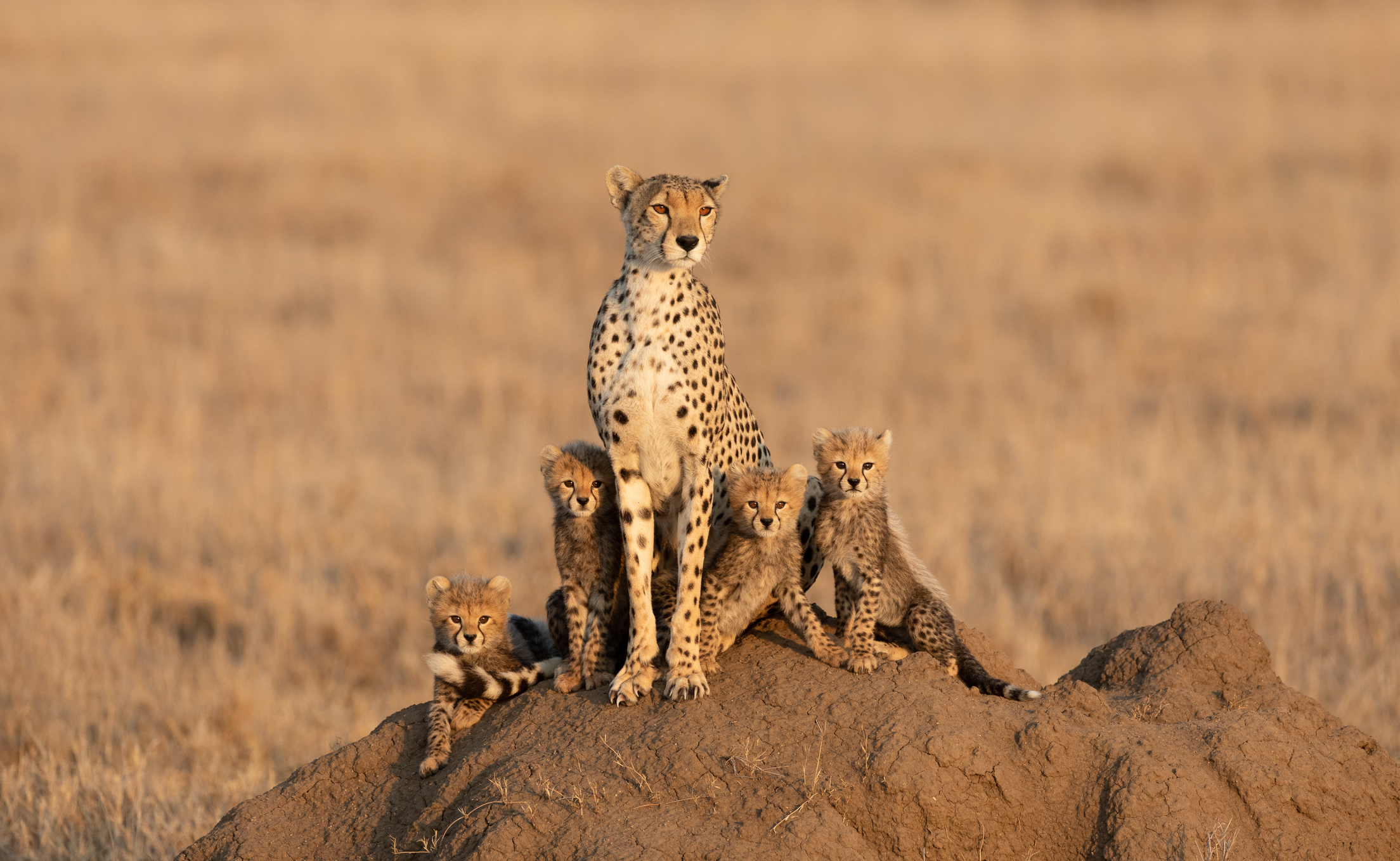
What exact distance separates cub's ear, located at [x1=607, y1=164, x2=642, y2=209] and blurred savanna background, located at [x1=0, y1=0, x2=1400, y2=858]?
2.74 m

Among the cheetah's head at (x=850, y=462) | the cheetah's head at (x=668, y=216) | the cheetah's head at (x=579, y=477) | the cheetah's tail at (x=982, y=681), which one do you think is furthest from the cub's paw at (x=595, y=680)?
the cheetah's head at (x=668, y=216)

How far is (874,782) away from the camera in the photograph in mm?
3549

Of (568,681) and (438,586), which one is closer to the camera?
(568,681)

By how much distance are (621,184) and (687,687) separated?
1.41 meters

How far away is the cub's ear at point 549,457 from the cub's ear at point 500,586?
330 mm

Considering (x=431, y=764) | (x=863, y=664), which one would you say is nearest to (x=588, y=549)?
(x=431, y=764)

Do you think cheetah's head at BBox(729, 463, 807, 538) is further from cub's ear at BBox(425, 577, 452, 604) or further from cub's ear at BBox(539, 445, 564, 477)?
cub's ear at BBox(425, 577, 452, 604)

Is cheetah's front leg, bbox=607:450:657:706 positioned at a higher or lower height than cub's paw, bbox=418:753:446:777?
higher

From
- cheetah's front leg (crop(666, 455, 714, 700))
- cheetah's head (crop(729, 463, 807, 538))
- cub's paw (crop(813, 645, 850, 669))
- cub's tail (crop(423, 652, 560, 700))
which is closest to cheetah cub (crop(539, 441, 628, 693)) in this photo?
cub's tail (crop(423, 652, 560, 700))

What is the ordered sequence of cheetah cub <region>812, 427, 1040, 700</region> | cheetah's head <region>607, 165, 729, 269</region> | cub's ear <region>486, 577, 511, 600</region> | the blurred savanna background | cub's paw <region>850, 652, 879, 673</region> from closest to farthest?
cub's paw <region>850, 652, 879, 673</region> → cheetah's head <region>607, 165, 729, 269</region> → cheetah cub <region>812, 427, 1040, 700</region> → cub's ear <region>486, 577, 511, 600</region> → the blurred savanna background

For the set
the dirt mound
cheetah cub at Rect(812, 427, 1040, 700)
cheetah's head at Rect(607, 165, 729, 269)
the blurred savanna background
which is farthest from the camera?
the blurred savanna background

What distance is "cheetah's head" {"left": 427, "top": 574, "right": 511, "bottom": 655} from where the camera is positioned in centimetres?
431

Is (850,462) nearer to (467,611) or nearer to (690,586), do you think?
(690,586)

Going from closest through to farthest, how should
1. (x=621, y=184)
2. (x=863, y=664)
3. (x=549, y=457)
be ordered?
(x=863, y=664)
(x=621, y=184)
(x=549, y=457)
